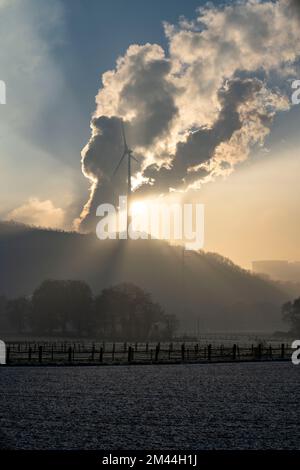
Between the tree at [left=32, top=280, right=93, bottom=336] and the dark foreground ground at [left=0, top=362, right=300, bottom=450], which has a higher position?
the tree at [left=32, top=280, right=93, bottom=336]

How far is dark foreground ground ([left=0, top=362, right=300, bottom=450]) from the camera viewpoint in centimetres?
1852

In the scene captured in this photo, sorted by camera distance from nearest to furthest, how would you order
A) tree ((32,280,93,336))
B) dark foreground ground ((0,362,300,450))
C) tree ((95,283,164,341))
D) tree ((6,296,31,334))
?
dark foreground ground ((0,362,300,450))
tree ((95,283,164,341))
tree ((32,280,93,336))
tree ((6,296,31,334))

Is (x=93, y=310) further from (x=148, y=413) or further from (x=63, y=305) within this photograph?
(x=148, y=413)

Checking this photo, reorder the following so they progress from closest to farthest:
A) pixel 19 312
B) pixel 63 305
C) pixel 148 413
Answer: pixel 148 413
pixel 63 305
pixel 19 312

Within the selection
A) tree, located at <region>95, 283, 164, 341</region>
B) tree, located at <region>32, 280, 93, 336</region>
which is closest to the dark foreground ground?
tree, located at <region>95, 283, 164, 341</region>

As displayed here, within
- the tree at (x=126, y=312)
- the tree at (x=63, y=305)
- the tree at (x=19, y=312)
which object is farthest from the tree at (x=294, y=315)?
the tree at (x=19, y=312)

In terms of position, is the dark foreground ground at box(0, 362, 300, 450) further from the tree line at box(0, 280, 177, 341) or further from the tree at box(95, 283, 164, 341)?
the tree line at box(0, 280, 177, 341)

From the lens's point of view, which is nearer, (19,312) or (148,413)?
(148,413)

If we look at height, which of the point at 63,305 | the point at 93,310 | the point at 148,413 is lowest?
the point at 148,413

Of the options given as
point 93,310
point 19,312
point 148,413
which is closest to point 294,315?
point 93,310

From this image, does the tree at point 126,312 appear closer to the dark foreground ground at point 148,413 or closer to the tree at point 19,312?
the tree at point 19,312

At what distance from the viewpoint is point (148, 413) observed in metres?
24.9

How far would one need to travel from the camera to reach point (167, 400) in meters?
30.0
